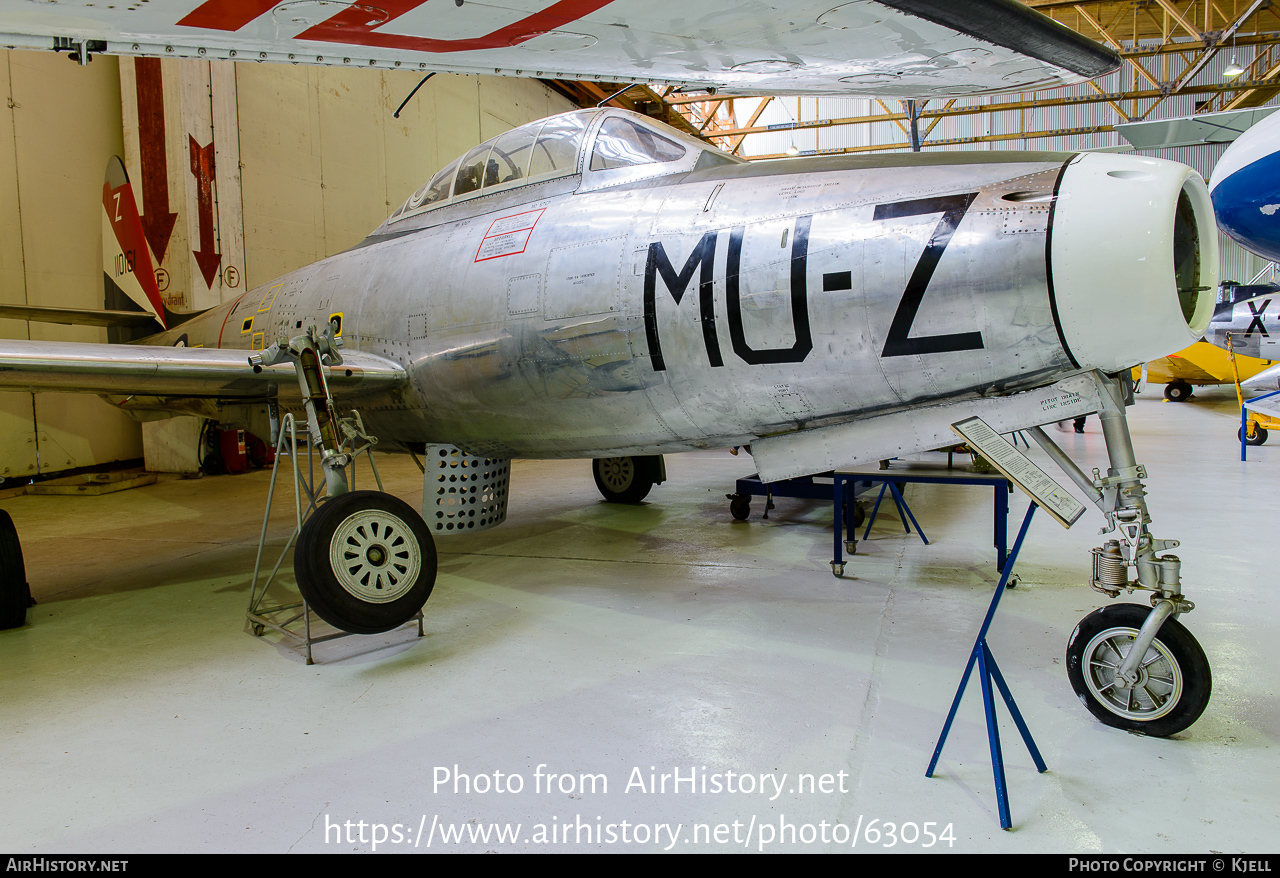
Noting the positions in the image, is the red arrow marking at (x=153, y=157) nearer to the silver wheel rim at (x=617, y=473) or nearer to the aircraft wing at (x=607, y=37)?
the silver wheel rim at (x=617, y=473)

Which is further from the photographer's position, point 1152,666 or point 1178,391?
point 1178,391

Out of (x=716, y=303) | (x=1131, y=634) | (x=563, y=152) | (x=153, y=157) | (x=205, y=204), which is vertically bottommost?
(x=1131, y=634)

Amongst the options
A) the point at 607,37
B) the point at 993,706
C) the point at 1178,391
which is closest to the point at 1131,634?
the point at 993,706

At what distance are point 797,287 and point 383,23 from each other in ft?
8.14

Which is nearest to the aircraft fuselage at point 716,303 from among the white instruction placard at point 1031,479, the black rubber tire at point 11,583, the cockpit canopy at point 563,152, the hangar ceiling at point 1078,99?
the cockpit canopy at point 563,152

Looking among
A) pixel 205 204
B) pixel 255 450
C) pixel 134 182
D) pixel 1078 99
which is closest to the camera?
pixel 134 182

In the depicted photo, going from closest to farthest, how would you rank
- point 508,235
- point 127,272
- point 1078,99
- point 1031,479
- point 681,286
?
point 1031,479 → point 681,286 → point 508,235 → point 127,272 → point 1078,99

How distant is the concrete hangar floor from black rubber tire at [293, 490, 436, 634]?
1.04 feet

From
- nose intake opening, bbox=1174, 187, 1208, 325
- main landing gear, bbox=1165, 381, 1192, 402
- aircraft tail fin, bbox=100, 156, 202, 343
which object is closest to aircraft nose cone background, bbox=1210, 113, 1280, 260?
nose intake opening, bbox=1174, 187, 1208, 325

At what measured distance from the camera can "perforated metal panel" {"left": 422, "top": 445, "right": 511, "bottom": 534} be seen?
206 inches

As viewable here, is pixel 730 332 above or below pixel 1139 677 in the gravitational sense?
above

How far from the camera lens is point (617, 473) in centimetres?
828

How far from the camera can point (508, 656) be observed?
3.85m

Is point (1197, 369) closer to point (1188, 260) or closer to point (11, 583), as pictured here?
point (1188, 260)
